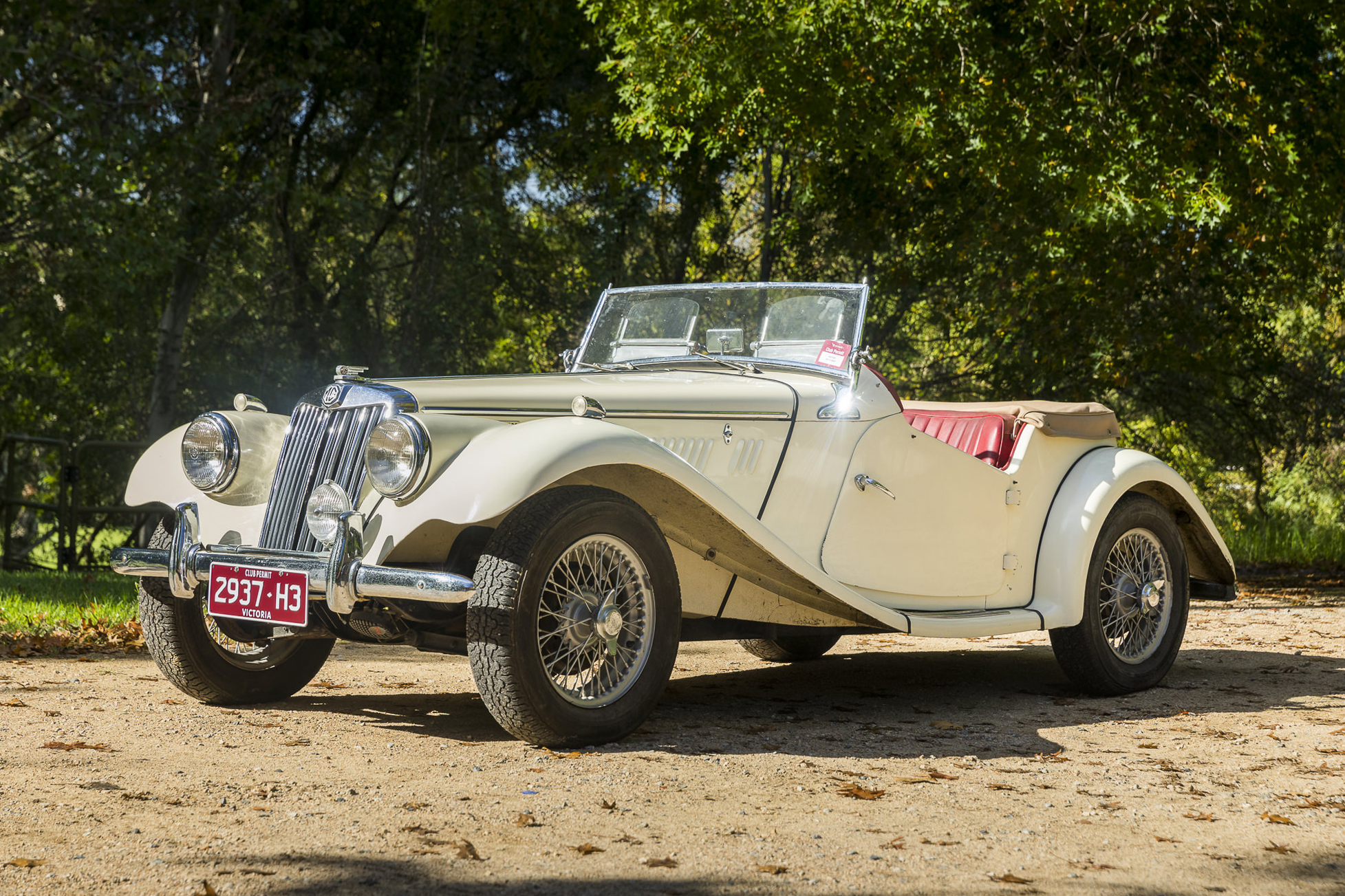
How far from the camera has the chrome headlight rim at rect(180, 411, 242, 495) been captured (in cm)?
472

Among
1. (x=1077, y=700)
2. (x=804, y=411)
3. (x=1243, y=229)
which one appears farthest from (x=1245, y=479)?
(x=804, y=411)

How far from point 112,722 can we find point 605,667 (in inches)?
74.7

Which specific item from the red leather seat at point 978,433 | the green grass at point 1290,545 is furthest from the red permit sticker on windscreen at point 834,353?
the green grass at point 1290,545

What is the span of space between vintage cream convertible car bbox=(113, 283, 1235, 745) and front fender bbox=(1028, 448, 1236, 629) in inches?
0.6

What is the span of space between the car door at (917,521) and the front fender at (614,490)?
0.27m

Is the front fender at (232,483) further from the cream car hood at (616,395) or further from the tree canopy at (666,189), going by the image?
the tree canopy at (666,189)

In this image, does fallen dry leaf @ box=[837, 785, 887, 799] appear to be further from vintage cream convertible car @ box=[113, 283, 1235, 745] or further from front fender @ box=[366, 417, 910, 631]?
front fender @ box=[366, 417, 910, 631]

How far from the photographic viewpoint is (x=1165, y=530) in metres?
6.05

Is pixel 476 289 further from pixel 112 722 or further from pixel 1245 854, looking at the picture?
pixel 1245 854

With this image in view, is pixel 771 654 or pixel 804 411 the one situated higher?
pixel 804 411

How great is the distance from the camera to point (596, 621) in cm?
420

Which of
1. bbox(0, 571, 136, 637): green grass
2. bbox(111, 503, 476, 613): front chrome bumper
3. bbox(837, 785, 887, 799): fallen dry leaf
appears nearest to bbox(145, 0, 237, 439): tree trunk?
bbox(0, 571, 136, 637): green grass

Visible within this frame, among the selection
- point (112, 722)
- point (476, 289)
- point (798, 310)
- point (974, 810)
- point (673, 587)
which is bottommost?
point (112, 722)

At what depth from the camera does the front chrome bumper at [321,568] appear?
3877mm
